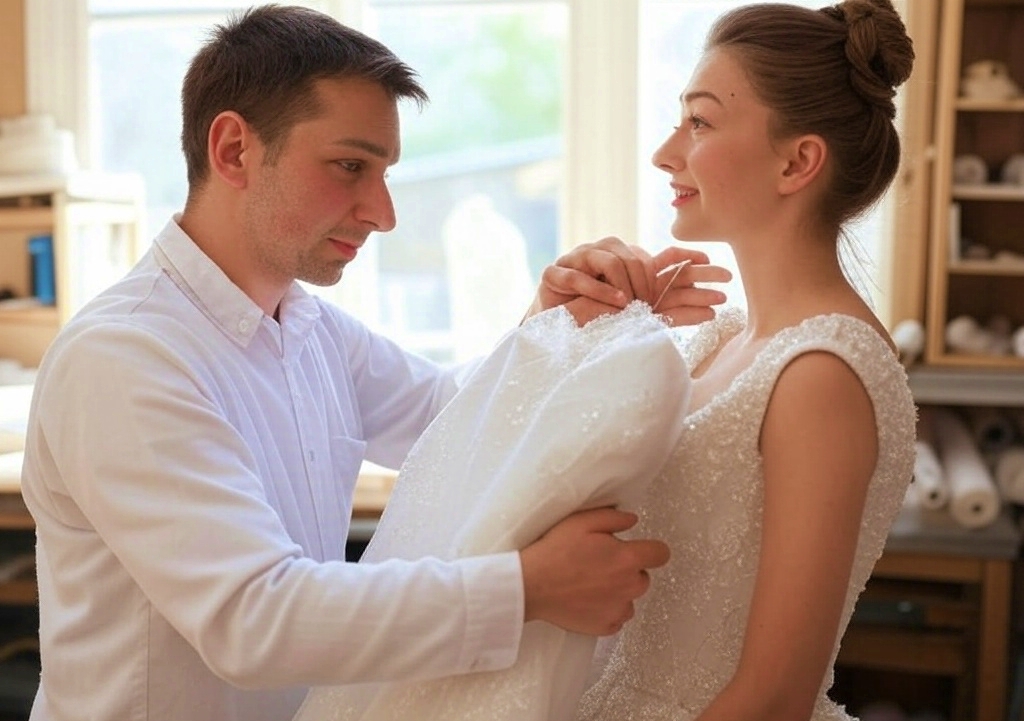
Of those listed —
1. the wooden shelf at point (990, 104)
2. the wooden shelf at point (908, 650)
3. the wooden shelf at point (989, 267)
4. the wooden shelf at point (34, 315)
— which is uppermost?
the wooden shelf at point (990, 104)

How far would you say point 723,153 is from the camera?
1458 mm

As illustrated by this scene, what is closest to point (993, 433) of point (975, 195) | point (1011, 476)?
point (1011, 476)

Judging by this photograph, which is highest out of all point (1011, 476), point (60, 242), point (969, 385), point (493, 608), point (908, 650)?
point (60, 242)

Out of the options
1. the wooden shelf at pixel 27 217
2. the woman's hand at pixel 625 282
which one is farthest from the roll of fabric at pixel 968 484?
the wooden shelf at pixel 27 217

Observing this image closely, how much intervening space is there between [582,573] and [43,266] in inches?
108

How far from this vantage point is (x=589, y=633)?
4.14 ft

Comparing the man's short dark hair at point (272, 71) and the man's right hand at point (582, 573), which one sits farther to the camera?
the man's short dark hair at point (272, 71)

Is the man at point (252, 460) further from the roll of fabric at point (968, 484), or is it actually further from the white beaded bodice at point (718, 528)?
the roll of fabric at point (968, 484)

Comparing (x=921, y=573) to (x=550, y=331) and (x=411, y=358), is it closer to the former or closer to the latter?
(x=411, y=358)

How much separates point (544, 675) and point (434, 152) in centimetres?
255

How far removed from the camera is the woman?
130cm

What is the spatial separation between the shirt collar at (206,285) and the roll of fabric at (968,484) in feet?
6.29

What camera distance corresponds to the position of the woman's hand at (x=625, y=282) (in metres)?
1.54

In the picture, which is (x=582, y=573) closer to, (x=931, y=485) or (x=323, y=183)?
(x=323, y=183)
